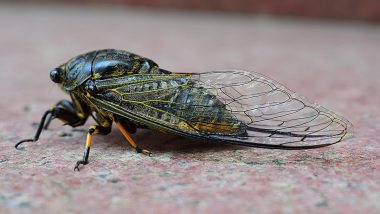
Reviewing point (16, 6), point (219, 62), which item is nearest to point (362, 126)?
point (219, 62)

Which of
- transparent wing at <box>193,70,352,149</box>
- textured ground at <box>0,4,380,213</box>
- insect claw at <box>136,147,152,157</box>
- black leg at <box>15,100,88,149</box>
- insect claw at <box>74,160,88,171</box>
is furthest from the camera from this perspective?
black leg at <box>15,100,88,149</box>

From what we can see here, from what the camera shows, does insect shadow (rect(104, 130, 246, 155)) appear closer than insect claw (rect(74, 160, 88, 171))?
No

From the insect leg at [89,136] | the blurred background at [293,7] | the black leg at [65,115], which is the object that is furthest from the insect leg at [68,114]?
the blurred background at [293,7]

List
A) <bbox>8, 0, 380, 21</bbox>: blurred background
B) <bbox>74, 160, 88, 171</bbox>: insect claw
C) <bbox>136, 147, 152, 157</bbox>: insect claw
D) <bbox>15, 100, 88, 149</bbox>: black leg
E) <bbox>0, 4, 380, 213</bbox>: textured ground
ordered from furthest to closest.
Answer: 1. <bbox>8, 0, 380, 21</bbox>: blurred background
2. <bbox>15, 100, 88, 149</bbox>: black leg
3. <bbox>136, 147, 152, 157</bbox>: insect claw
4. <bbox>74, 160, 88, 171</bbox>: insect claw
5. <bbox>0, 4, 380, 213</bbox>: textured ground

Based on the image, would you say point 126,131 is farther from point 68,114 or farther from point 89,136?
point 68,114

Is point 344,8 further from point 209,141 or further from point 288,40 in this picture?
point 209,141

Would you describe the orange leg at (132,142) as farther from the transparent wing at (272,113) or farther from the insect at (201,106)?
the transparent wing at (272,113)

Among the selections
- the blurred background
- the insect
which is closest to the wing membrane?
the insect

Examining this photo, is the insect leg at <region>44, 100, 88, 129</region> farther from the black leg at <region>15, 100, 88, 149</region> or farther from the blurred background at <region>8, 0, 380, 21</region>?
the blurred background at <region>8, 0, 380, 21</region>

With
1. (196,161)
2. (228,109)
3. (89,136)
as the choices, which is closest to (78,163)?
(89,136)
